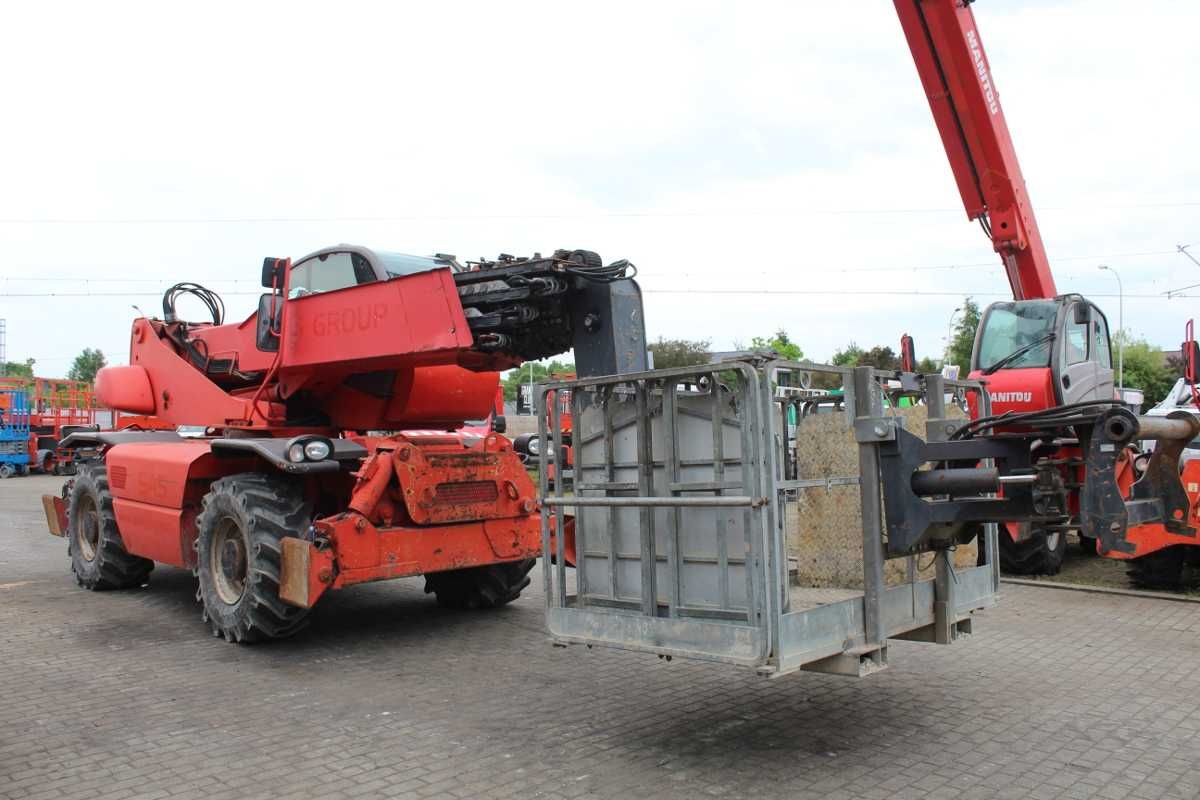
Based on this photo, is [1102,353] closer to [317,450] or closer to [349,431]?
[349,431]

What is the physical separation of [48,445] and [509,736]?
34.0 metres

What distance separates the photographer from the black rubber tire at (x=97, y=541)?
10211mm

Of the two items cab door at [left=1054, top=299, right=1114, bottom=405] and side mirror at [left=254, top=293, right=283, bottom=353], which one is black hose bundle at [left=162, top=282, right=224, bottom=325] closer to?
side mirror at [left=254, top=293, right=283, bottom=353]

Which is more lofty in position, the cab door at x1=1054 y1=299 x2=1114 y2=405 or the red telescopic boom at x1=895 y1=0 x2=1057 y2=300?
the red telescopic boom at x1=895 y1=0 x2=1057 y2=300

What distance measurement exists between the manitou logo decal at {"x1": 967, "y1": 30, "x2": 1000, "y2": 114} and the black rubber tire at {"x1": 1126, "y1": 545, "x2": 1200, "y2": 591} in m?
6.33

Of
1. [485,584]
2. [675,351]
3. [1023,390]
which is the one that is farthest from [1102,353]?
[675,351]

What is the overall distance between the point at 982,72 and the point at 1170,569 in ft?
22.5

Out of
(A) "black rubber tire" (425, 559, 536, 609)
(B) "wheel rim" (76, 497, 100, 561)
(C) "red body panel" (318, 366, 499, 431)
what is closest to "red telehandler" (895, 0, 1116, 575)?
(A) "black rubber tire" (425, 559, 536, 609)

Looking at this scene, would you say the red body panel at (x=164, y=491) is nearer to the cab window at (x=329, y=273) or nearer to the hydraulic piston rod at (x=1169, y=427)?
the cab window at (x=329, y=273)

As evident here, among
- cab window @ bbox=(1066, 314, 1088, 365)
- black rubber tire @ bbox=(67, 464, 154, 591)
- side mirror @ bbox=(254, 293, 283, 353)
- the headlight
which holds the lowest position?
black rubber tire @ bbox=(67, 464, 154, 591)

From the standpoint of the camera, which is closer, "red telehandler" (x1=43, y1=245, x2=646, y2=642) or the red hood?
"red telehandler" (x1=43, y1=245, x2=646, y2=642)

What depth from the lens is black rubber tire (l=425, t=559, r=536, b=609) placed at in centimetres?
907

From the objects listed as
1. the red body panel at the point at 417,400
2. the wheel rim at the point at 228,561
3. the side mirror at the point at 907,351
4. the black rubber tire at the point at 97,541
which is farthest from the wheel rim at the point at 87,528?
the side mirror at the point at 907,351

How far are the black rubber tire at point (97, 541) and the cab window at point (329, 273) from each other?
3.37 metres
